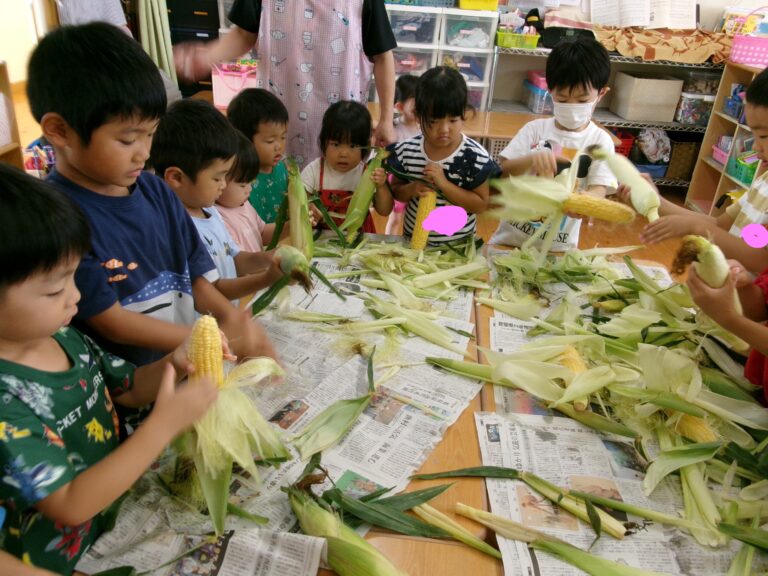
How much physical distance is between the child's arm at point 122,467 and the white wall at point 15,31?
20.2 feet

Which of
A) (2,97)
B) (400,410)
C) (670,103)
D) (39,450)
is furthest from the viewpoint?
(670,103)

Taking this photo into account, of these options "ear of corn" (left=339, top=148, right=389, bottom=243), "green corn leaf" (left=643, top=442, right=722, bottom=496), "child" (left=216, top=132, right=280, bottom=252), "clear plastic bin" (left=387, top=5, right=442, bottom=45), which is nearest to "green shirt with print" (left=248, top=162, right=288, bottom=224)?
"child" (left=216, top=132, right=280, bottom=252)

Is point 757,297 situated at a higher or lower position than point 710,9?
lower

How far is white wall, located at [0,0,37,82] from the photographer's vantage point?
568 cm

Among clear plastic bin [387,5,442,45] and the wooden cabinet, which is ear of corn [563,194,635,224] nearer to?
the wooden cabinet

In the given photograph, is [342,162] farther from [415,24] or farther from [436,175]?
[415,24]

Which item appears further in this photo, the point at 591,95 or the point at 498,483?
the point at 591,95

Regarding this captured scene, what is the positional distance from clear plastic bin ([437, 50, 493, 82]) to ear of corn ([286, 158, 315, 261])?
3866mm

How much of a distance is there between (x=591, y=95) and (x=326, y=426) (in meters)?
1.89

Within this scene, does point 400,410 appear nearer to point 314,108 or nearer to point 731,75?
point 314,108

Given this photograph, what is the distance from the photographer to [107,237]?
121 cm

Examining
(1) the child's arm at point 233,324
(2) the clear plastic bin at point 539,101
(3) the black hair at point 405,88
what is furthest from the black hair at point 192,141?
(2) the clear plastic bin at point 539,101

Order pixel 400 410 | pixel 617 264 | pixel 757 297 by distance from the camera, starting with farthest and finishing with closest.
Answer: pixel 617 264
pixel 757 297
pixel 400 410

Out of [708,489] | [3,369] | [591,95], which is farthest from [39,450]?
[591,95]
